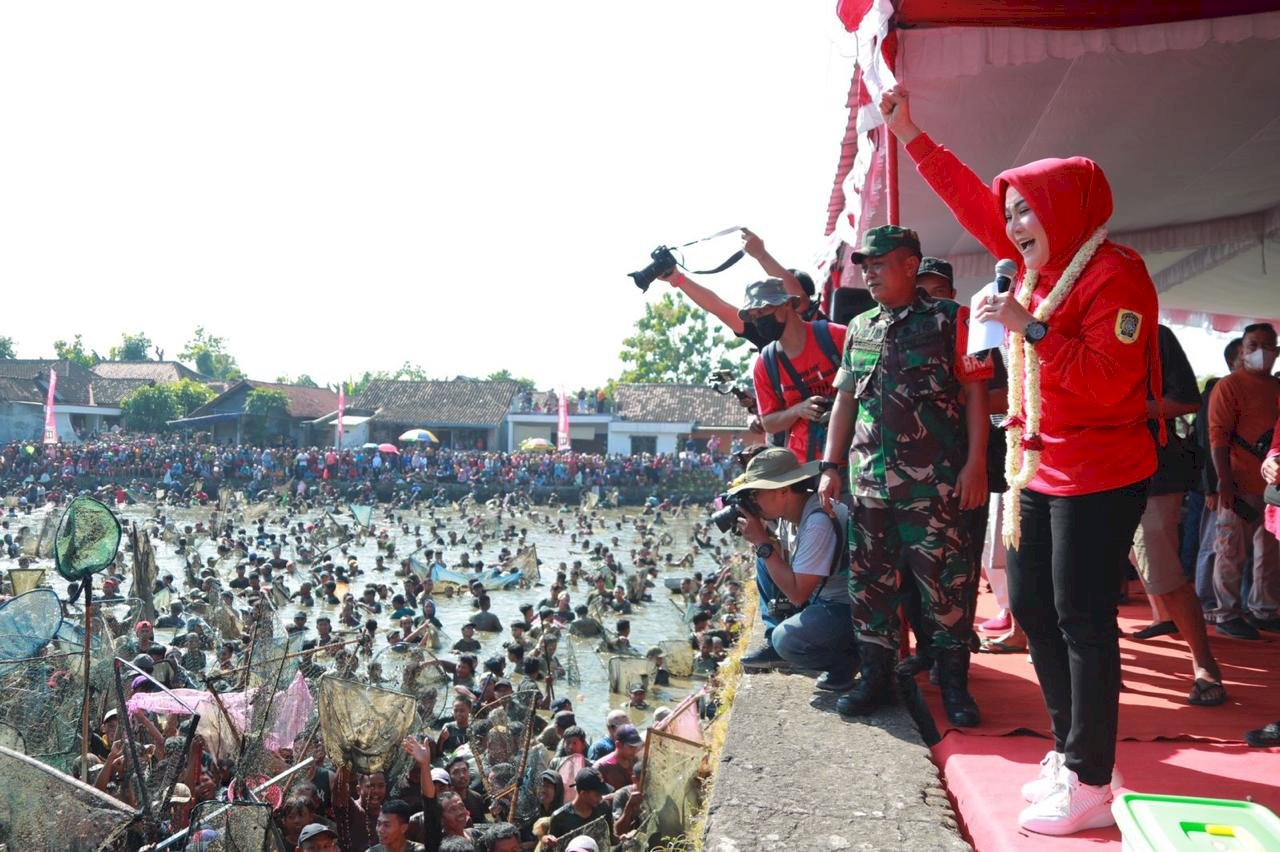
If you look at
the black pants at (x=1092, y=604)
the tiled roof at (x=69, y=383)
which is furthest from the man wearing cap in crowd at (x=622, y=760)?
the tiled roof at (x=69, y=383)

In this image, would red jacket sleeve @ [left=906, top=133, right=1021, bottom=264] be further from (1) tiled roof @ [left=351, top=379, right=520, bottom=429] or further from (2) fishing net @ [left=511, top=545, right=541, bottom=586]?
(1) tiled roof @ [left=351, top=379, right=520, bottom=429]

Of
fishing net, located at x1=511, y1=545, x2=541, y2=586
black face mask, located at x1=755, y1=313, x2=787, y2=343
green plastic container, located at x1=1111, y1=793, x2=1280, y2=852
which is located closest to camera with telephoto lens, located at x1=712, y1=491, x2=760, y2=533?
black face mask, located at x1=755, y1=313, x2=787, y2=343

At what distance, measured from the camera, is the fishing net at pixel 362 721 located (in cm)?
501

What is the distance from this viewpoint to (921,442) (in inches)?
119

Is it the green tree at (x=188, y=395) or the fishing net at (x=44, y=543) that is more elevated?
the green tree at (x=188, y=395)

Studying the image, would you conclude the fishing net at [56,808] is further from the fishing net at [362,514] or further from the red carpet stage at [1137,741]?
the fishing net at [362,514]

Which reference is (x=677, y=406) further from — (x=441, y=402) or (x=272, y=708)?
(x=272, y=708)

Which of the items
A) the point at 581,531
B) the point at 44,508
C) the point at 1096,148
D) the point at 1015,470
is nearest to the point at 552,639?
the point at 1096,148

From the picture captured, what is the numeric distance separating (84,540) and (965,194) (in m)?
4.36

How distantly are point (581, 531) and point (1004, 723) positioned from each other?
89.5 feet

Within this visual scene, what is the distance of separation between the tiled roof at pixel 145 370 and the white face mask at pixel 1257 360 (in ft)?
212

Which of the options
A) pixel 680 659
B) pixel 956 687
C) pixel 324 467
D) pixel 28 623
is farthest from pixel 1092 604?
pixel 324 467

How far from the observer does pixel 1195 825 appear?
1604mm

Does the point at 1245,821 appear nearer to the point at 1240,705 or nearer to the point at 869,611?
the point at 869,611
